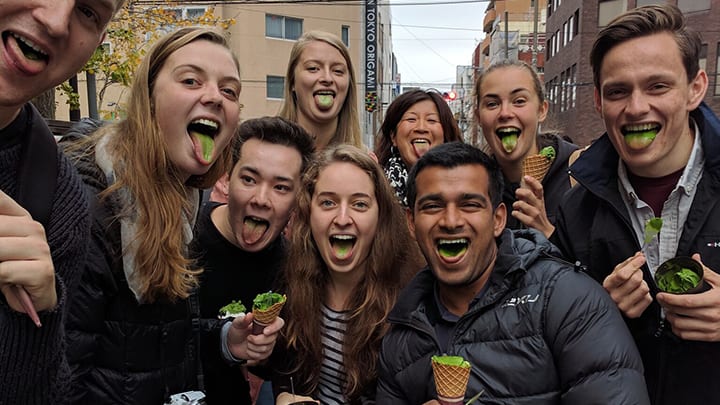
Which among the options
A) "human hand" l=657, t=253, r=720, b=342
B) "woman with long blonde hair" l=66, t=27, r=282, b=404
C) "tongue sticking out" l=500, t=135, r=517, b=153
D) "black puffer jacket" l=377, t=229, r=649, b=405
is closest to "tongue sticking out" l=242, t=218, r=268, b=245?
"woman with long blonde hair" l=66, t=27, r=282, b=404

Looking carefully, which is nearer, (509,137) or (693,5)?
(509,137)

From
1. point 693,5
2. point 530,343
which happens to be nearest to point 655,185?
point 530,343

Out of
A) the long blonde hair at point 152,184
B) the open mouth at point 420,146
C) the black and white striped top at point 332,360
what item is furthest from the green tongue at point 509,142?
the long blonde hair at point 152,184

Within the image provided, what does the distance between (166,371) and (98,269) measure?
68 centimetres

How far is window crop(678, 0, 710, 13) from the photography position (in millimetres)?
31297

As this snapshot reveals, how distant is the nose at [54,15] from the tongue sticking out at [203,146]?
1.48 meters

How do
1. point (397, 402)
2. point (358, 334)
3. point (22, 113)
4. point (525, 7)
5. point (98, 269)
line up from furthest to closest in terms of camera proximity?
point (525, 7) → point (358, 334) → point (397, 402) → point (98, 269) → point (22, 113)

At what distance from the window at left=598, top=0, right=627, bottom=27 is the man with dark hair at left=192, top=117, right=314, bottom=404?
37.4m

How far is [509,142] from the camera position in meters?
4.24

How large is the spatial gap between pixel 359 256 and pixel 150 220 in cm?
140

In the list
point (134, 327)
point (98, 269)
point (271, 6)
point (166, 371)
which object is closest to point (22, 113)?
point (98, 269)

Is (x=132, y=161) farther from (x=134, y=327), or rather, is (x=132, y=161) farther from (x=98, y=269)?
(x=134, y=327)

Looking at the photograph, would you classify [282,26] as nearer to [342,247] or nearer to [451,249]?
[342,247]

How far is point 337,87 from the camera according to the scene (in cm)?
485
